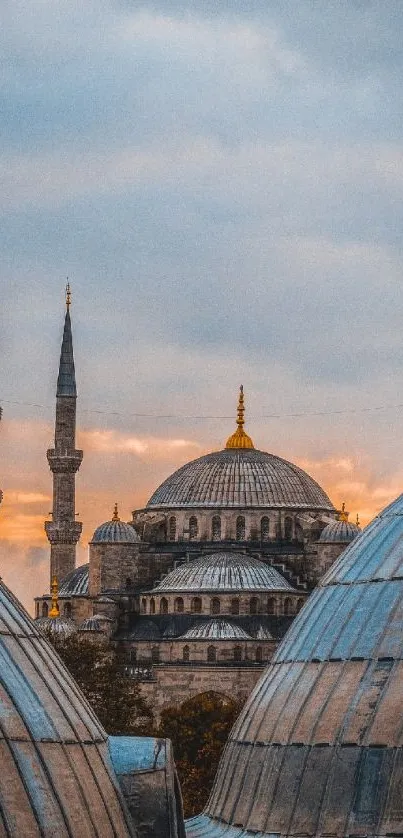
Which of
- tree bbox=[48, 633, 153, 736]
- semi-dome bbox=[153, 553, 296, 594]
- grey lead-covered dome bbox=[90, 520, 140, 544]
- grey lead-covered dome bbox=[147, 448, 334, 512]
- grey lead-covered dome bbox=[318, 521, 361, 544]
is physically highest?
grey lead-covered dome bbox=[147, 448, 334, 512]

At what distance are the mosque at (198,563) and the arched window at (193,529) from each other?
0.04 metres

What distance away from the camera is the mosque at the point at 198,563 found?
275ft

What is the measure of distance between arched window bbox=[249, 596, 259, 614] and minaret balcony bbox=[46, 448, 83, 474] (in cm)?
987

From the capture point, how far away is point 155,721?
76250 mm

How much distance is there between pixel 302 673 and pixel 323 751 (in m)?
0.87

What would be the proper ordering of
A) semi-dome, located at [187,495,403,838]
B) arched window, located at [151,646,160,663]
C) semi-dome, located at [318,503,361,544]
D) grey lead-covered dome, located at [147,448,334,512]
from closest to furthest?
semi-dome, located at [187,495,403,838], arched window, located at [151,646,160,663], semi-dome, located at [318,503,361,544], grey lead-covered dome, located at [147,448,334,512]

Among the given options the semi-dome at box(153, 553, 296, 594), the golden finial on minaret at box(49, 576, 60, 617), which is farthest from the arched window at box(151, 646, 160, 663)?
the golden finial on minaret at box(49, 576, 60, 617)

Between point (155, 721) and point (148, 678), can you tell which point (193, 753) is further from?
point (148, 678)

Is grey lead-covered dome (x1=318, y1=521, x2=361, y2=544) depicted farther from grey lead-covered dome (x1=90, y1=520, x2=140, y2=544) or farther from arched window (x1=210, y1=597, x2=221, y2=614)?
grey lead-covered dome (x1=90, y1=520, x2=140, y2=544)

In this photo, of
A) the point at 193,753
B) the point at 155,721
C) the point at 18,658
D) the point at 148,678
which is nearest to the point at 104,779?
the point at 18,658

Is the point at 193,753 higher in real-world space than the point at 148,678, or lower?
lower

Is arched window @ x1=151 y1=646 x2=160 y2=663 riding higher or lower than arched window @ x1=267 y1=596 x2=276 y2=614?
lower

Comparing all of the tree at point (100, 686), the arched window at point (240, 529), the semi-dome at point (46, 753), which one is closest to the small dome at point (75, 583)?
the arched window at point (240, 529)

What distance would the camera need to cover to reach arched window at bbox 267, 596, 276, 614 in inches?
3447
